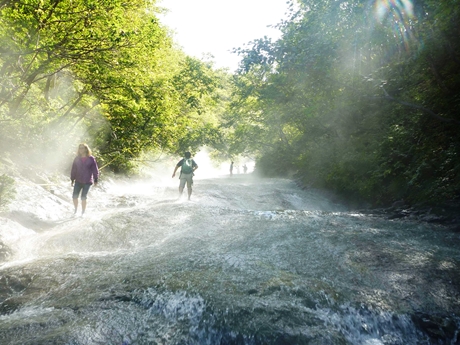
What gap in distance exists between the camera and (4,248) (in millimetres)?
6055

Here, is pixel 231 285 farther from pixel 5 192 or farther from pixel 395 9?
pixel 395 9

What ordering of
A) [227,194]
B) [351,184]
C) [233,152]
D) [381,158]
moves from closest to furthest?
[381,158], [351,184], [227,194], [233,152]

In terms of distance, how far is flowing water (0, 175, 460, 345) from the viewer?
143 inches

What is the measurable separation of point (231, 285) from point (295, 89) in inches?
682

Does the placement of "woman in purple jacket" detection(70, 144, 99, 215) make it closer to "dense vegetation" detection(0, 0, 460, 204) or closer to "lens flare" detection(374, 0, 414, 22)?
→ "dense vegetation" detection(0, 0, 460, 204)

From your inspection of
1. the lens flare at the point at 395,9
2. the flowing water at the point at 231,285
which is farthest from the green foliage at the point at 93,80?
the lens flare at the point at 395,9

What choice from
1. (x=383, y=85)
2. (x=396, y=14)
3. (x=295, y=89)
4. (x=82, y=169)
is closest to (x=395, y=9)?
(x=396, y=14)

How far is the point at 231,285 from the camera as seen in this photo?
4.60 m

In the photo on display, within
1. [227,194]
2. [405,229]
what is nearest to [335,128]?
[227,194]

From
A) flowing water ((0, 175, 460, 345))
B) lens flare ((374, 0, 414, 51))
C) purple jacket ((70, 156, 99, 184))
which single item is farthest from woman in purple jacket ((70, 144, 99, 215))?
lens flare ((374, 0, 414, 51))

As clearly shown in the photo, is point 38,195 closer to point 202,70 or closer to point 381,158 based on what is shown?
point 202,70

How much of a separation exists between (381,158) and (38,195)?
12.9 metres

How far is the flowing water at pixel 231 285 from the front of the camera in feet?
11.9

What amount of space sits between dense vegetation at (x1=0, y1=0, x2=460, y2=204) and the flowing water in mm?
4352
